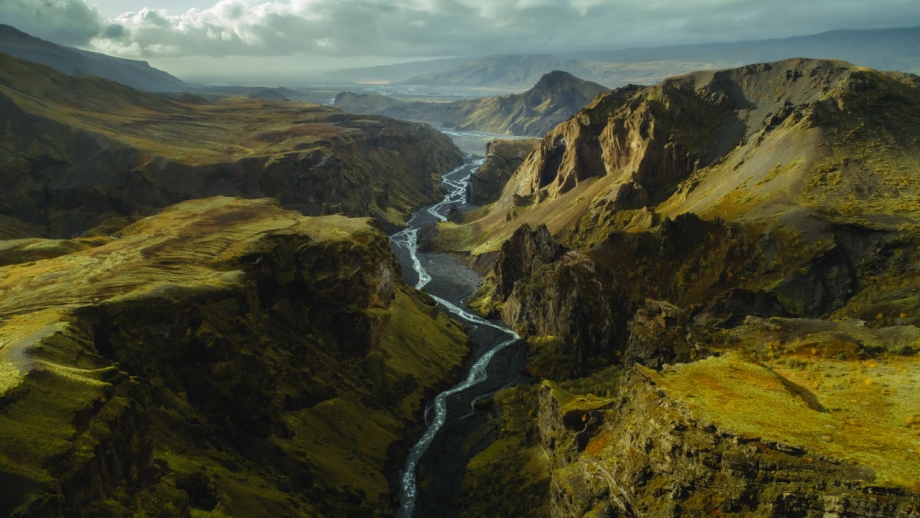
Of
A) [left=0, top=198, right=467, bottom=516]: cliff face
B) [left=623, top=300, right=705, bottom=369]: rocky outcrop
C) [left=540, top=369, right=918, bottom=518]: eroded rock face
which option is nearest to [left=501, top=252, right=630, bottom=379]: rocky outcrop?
[left=0, top=198, right=467, bottom=516]: cliff face

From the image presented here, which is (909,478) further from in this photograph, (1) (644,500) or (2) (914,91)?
(2) (914,91)

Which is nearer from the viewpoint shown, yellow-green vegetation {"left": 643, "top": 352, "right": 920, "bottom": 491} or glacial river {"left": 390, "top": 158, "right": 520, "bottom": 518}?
yellow-green vegetation {"left": 643, "top": 352, "right": 920, "bottom": 491}

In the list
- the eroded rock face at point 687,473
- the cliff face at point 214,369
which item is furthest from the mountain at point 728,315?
the cliff face at point 214,369

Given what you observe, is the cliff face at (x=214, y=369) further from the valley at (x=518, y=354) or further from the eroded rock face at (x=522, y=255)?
the eroded rock face at (x=522, y=255)

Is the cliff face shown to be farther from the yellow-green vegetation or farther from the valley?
the yellow-green vegetation

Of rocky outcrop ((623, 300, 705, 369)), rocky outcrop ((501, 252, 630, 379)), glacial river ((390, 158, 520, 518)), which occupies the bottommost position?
glacial river ((390, 158, 520, 518))

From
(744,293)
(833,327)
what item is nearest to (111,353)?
(833,327)
